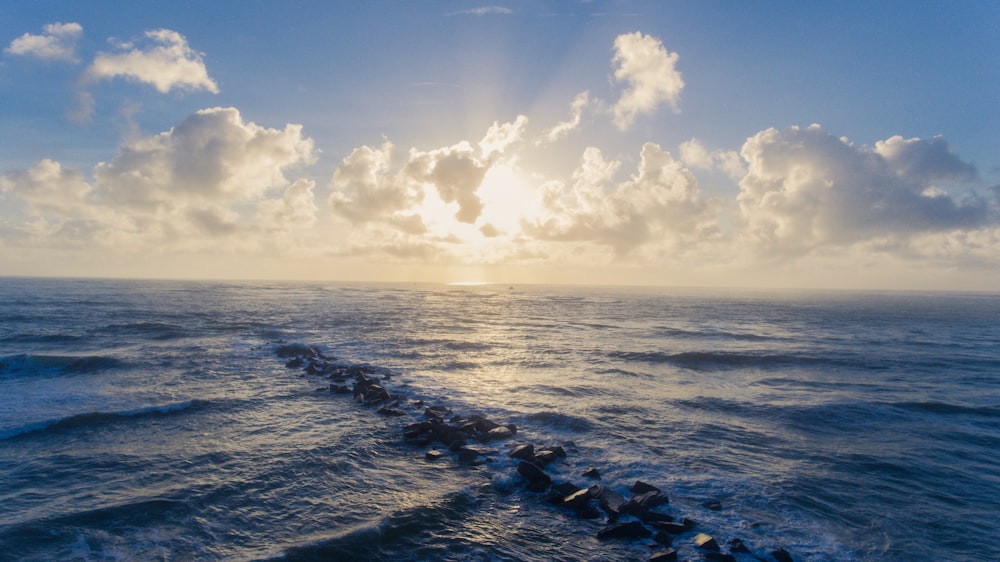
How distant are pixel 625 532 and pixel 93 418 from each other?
2355 centimetres

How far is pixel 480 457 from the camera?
Result: 17391 mm

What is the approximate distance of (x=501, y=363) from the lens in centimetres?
3866

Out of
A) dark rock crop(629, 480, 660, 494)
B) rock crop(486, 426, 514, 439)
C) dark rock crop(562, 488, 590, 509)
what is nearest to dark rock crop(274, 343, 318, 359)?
rock crop(486, 426, 514, 439)

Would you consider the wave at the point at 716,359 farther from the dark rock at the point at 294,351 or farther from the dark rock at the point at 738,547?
the dark rock at the point at 738,547

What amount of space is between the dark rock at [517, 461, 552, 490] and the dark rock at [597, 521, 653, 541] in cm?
319

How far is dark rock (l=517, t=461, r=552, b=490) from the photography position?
1498 cm

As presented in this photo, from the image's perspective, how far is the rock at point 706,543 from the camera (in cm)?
1120

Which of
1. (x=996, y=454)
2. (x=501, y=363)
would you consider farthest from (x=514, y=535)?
(x=501, y=363)

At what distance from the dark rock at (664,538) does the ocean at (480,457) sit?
130 mm

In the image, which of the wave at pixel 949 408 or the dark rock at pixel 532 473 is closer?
the dark rock at pixel 532 473

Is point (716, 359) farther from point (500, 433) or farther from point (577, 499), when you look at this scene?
point (577, 499)

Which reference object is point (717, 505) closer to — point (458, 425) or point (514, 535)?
point (514, 535)

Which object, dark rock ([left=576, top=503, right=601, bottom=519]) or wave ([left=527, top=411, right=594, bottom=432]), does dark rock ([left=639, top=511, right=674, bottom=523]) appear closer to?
dark rock ([left=576, top=503, right=601, bottom=519])

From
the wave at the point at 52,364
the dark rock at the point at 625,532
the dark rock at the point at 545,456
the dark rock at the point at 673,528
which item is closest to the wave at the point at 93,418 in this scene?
the wave at the point at 52,364
